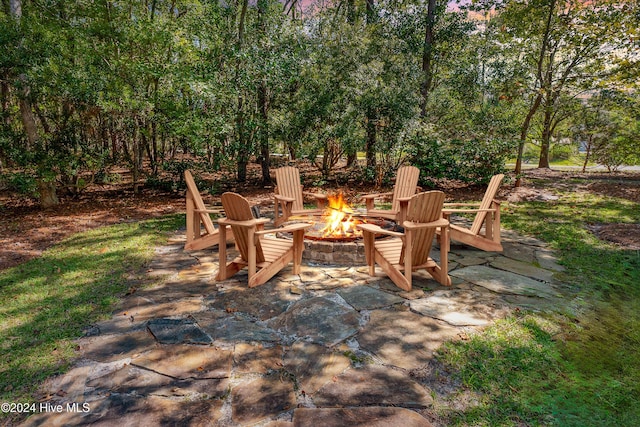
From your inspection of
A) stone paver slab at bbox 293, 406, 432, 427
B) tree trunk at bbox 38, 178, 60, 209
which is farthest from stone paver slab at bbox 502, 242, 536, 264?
tree trunk at bbox 38, 178, 60, 209

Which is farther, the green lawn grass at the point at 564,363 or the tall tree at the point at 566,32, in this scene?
the tall tree at the point at 566,32

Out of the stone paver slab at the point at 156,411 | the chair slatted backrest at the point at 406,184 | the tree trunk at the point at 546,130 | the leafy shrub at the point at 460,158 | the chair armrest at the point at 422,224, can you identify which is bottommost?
the stone paver slab at the point at 156,411

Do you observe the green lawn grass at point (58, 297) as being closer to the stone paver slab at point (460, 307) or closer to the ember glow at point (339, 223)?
the ember glow at point (339, 223)

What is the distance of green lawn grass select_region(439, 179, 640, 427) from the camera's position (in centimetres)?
200

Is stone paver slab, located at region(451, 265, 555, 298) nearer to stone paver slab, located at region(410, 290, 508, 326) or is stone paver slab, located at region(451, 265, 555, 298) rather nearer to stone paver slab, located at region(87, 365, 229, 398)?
stone paver slab, located at region(410, 290, 508, 326)

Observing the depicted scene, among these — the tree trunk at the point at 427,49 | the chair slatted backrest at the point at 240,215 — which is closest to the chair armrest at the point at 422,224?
the chair slatted backrest at the point at 240,215

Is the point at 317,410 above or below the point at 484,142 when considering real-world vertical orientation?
below

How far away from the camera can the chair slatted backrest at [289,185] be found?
242 inches

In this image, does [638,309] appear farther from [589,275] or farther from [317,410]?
[317,410]

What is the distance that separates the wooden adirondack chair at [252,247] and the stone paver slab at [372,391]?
5.61 feet

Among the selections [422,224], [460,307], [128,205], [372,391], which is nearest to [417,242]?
[422,224]

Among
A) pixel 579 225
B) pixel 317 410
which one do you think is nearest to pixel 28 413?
pixel 317 410

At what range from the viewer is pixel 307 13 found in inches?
696

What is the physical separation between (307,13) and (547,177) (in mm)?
13113
